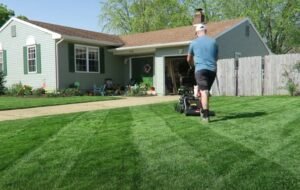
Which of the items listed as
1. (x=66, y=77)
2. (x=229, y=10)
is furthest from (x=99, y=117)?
(x=229, y=10)

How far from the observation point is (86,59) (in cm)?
2038

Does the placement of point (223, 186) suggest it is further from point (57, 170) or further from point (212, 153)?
point (57, 170)

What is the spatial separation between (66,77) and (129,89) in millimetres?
3112

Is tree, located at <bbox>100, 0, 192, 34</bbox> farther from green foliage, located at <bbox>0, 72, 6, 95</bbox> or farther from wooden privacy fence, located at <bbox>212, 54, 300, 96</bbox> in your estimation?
wooden privacy fence, located at <bbox>212, 54, 300, 96</bbox>

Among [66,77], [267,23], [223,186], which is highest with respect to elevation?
[267,23]

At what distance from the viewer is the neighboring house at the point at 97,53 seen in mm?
19203

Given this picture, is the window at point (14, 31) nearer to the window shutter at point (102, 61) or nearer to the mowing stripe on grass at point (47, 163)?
the window shutter at point (102, 61)

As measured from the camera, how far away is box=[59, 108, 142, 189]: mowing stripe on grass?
3598 millimetres

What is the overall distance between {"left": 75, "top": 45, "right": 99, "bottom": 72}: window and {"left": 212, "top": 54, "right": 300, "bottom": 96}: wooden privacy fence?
6.72 meters

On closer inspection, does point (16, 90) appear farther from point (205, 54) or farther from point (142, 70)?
point (205, 54)

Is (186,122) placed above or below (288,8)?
below

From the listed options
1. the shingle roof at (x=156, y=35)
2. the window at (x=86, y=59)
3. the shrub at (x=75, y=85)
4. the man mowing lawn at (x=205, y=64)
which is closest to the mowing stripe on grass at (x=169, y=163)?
the man mowing lawn at (x=205, y=64)

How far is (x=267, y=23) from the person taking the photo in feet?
119

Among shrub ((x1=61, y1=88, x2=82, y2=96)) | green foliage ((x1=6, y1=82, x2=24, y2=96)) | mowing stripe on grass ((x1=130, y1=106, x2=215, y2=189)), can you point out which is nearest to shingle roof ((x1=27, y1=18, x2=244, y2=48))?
shrub ((x1=61, y1=88, x2=82, y2=96))
